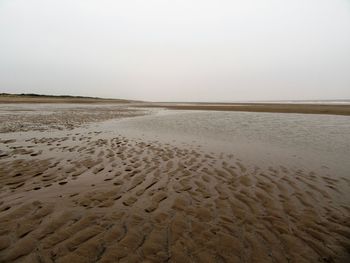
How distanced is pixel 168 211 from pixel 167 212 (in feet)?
0.16

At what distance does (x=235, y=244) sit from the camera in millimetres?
3434

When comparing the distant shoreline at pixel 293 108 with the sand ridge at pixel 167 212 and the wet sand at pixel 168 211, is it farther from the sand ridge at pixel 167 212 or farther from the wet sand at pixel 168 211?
the wet sand at pixel 168 211

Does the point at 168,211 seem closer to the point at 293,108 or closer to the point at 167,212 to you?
the point at 167,212

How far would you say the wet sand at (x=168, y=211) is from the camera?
128 inches

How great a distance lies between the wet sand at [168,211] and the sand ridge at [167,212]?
0.02 meters

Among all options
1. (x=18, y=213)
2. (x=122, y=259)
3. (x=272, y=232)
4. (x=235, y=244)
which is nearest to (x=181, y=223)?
(x=235, y=244)

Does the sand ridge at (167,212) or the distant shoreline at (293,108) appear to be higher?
the distant shoreline at (293,108)

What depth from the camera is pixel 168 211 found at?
4488 mm

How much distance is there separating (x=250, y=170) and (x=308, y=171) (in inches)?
80.9

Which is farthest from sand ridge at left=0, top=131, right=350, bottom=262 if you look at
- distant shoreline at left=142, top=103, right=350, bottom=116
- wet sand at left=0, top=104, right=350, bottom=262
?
distant shoreline at left=142, top=103, right=350, bottom=116

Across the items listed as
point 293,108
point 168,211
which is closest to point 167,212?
point 168,211

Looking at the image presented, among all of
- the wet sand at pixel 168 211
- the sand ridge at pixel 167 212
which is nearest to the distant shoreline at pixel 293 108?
the sand ridge at pixel 167 212

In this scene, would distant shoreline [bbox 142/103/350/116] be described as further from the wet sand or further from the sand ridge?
the wet sand

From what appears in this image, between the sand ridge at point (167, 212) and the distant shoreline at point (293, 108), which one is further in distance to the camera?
the distant shoreline at point (293, 108)
